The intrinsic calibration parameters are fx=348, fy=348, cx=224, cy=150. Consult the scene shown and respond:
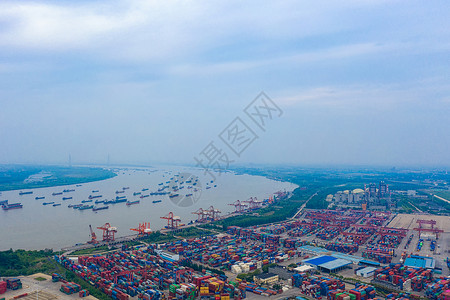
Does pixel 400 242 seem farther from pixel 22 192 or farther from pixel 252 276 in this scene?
pixel 22 192

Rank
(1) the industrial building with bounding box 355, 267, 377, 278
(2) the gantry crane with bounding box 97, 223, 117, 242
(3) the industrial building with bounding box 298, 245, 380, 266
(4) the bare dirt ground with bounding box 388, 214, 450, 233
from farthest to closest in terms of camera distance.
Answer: (4) the bare dirt ground with bounding box 388, 214, 450, 233 < (2) the gantry crane with bounding box 97, 223, 117, 242 < (3) the industrial building with bounding box 298, 245, 380, 266 < (1) the industrial building with bounding box 355, 267, 377, 278

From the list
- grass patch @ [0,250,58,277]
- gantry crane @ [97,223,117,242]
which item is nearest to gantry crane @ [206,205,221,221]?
gantry crane @ [97,223,117,242]

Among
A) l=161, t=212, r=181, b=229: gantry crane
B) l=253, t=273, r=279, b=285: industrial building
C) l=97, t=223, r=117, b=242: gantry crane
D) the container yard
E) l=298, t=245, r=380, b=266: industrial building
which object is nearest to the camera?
the container yard

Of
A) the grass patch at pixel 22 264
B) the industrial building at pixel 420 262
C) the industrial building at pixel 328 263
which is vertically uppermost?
the industrial building at pixel 420 262

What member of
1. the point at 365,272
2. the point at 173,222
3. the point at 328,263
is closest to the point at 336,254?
the point at 328,263

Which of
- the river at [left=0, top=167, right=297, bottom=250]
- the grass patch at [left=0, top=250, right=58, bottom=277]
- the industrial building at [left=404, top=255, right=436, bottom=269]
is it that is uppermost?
the industrial building at [left=404, top=255, right=436, bottom=269]

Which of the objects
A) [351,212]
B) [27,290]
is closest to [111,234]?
[27,290]

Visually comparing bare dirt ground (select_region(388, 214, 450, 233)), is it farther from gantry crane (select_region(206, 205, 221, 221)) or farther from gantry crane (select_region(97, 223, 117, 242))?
gantry crane (select_region(97, 223, 117, 242))

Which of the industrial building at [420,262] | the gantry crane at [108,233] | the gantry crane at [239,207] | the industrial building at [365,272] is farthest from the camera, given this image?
the gantry crane at [239,207]

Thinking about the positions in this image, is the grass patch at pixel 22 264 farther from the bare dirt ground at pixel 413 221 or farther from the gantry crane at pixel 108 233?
the bare dirt ground at pixel 413 221

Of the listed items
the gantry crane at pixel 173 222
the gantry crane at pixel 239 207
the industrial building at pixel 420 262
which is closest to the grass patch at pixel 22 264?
the gantry crane at pixel 173 222

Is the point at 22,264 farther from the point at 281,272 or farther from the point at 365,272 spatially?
the point at 365,272
